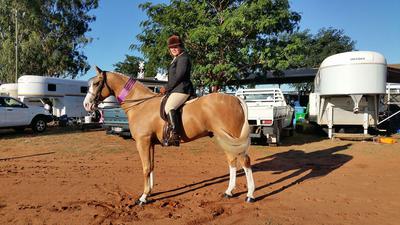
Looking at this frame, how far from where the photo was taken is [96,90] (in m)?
6.06

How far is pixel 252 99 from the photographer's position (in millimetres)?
14922

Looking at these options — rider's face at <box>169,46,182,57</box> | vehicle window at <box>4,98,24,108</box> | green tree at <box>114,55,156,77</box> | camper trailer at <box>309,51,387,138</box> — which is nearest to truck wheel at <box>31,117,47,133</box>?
vehicle window at <box>4,98,24,108</box>

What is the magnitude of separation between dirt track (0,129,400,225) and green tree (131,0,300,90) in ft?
14.9

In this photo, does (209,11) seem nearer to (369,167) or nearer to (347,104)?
(347,104)

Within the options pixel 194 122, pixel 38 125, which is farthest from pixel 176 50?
pixel 38 125

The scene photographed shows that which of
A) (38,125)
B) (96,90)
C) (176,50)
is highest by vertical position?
(176,50)

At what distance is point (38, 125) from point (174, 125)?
553 inches

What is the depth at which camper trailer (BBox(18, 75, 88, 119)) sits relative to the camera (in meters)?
20.5

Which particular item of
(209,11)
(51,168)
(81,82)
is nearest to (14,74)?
(81,82)

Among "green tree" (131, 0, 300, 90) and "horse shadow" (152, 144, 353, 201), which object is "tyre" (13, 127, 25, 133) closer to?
"green tree" (131, 0, 300, 90)

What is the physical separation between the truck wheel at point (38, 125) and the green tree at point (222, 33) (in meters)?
6.56

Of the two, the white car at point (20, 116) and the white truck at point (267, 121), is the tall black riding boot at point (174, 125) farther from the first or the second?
the white car at point (20, 116)

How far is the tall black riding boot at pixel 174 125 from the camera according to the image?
5.69 meters

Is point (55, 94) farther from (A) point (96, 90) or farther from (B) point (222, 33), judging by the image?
(A) point (96, 90)
